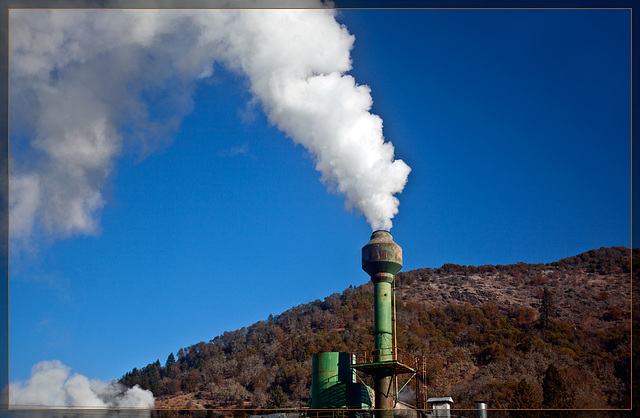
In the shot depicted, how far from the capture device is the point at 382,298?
1351 inches

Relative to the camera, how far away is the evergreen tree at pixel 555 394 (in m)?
51.7

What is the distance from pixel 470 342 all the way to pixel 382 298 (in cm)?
4850

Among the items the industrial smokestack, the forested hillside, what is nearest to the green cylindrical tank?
the industrial smokestack

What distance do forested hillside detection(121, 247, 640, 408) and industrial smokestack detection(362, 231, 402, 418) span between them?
23.2 m

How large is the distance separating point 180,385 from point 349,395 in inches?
2249

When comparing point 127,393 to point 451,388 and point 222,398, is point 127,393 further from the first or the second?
point 451,388

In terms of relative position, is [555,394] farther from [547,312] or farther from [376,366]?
[547,312]

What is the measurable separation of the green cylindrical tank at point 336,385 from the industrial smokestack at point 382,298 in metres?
1.20

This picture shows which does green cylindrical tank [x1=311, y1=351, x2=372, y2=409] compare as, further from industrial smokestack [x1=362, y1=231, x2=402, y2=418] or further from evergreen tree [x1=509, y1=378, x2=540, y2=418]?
evergreen tree [x1=509, y1=378, x2=540, y2=418]

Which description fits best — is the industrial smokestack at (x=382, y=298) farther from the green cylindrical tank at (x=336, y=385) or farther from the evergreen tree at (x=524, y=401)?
the evergreen tree at (x=524, y=401)

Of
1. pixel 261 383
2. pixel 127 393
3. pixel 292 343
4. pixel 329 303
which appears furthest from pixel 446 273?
pixel 127 393

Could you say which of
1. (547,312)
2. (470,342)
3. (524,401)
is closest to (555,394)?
(524,401)

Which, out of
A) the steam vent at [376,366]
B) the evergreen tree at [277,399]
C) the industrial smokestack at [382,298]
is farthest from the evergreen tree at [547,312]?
the industrial smokestack at [382,298]

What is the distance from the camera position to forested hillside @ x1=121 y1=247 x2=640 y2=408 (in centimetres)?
6316
